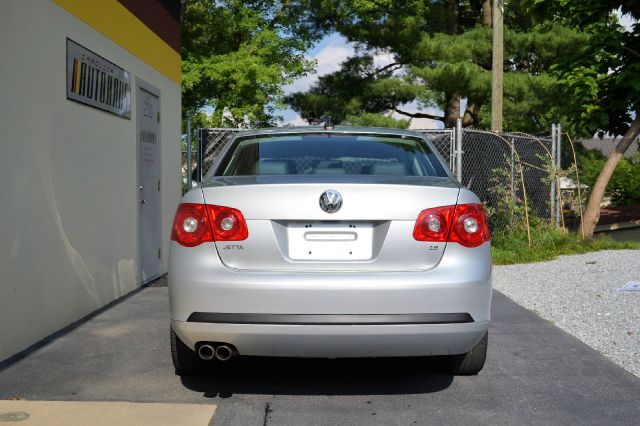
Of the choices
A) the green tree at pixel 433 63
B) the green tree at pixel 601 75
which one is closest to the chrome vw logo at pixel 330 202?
the green tree at pixel 601 75

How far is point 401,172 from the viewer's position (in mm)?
4961

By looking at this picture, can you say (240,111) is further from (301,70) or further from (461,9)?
(461,9)

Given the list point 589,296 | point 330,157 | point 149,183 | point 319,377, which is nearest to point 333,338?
point 319,377

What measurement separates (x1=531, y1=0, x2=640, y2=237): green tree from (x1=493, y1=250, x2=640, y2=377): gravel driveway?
10.7 ft

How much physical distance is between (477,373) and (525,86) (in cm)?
2491

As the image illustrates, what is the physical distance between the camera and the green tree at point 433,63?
28.7 m

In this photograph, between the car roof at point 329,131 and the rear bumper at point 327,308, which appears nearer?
the rear bumper at point 327,308

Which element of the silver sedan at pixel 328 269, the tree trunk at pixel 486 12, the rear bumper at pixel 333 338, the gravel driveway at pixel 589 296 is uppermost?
the tree trunk at pixel 486 12

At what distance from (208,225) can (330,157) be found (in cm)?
112

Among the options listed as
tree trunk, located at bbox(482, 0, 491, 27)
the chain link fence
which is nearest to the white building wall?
the chain link fence

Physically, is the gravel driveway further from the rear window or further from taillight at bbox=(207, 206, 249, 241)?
taillight at bbox=(207, 206, 249, 241)

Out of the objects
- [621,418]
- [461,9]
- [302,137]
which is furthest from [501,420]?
[461,9]

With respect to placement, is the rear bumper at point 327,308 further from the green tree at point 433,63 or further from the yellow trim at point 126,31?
the green tree at point 433,63

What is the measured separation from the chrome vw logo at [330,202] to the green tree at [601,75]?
12.3m
